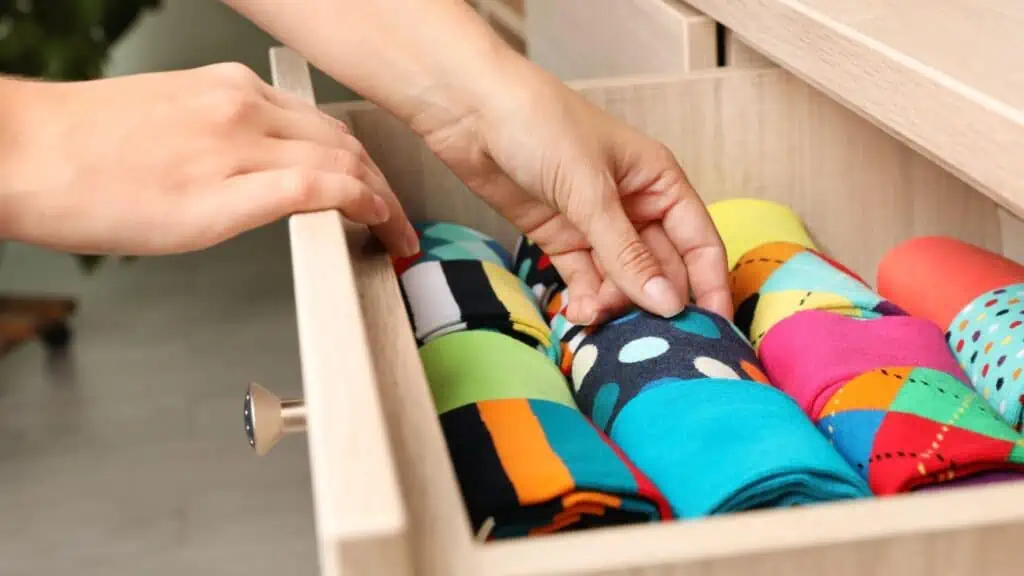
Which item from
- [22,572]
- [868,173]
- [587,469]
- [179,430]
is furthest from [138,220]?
[179,430]

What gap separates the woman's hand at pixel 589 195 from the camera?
621 mm

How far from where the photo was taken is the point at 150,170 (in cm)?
54

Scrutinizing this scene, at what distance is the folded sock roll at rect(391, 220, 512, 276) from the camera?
69cm

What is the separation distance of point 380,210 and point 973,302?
0.31m

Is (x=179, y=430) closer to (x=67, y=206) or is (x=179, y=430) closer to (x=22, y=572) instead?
(x=22, y=572)

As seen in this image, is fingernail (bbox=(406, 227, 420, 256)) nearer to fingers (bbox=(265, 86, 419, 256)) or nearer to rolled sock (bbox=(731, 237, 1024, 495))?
fingers (bbox=(265, 86, 419, 256))

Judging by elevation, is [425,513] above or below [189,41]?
below

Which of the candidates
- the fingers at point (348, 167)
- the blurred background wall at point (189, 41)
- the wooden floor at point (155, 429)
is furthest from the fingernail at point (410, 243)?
the blurred background wall at point (189, 41)

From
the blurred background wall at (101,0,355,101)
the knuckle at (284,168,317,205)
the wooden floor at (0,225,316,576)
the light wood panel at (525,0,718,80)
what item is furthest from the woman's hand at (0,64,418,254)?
the blurred background wall at (101,0,355,101)

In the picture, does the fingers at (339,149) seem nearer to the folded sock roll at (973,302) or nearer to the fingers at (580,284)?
the fingers at (580,284)

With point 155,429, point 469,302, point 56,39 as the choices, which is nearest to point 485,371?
point 469,302

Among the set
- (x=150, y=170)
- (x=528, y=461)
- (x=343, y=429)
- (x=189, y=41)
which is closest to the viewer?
(x=343, y=429)

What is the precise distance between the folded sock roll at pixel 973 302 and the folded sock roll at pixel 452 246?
24cm

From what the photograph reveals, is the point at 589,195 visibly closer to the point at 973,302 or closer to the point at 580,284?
the point at 580,284
